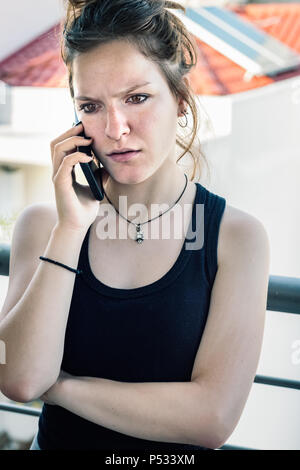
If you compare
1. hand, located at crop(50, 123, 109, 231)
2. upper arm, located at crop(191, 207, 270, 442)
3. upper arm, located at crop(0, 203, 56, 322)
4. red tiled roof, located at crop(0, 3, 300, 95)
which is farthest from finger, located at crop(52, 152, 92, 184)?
red tiled roof, located at crop(0, 3, 300, 95)

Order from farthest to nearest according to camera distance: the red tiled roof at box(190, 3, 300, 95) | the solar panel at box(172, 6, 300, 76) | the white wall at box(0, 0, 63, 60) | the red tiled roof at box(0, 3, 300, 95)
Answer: the red tiled roof at box(190, 3, 300, 95), the red tiled roof at box(0, 3, 300, 95), the solar panel at box(172, 6, 300, 76), the white wall at box(0, 0, 63, 60)

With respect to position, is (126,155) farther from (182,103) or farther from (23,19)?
(23,19)

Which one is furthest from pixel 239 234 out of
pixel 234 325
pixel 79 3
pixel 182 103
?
pixel 79 3

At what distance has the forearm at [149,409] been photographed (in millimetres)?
859

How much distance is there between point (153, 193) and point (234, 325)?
346 mm

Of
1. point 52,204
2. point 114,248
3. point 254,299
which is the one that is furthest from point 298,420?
point 52,204

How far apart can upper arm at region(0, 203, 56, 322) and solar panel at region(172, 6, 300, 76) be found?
3.67 metres

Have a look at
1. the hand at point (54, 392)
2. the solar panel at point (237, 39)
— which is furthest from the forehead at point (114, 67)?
the solar panel at point (237, 39)

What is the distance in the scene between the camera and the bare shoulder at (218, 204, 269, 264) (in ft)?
3.07

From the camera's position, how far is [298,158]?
7.39 meters

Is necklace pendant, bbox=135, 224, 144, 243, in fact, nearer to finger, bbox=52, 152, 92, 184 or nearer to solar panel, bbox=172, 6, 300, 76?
finger, bbox=52, 152, 92, 184

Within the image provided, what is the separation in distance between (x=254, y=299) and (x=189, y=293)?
124 mm

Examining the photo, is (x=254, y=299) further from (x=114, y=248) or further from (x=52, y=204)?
(x=52, y=204)

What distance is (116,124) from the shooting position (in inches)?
36.1
